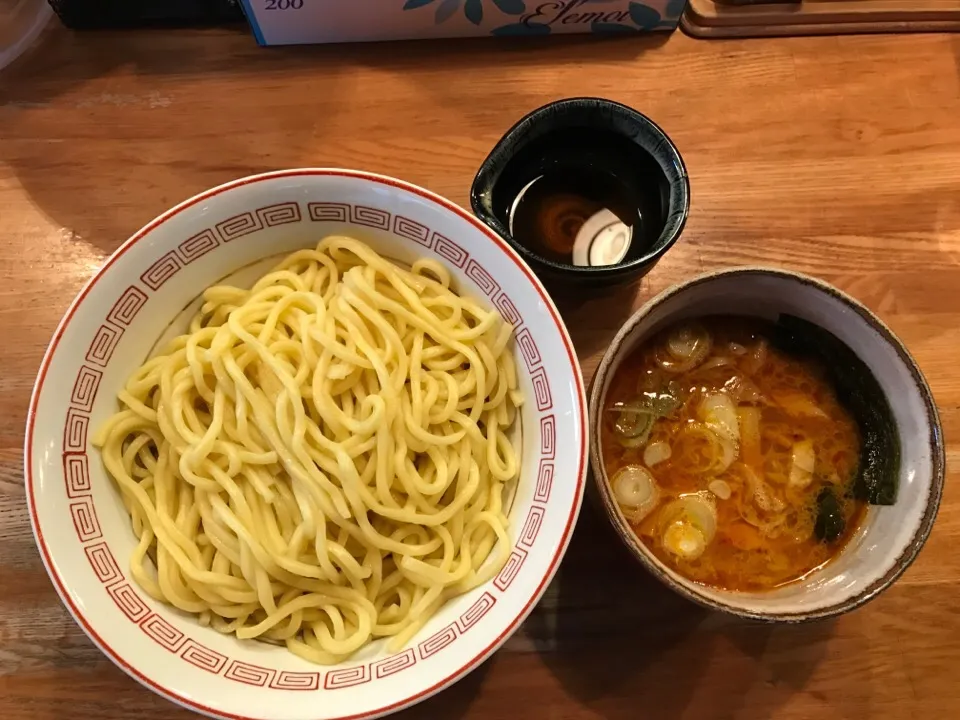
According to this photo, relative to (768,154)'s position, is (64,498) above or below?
below

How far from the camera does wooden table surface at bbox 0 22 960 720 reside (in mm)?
1490

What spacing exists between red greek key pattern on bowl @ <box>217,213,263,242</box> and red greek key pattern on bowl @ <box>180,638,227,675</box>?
71 cm

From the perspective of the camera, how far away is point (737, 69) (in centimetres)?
189

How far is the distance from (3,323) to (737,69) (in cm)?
183

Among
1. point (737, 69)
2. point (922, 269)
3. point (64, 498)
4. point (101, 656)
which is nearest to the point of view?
point (64, 498)

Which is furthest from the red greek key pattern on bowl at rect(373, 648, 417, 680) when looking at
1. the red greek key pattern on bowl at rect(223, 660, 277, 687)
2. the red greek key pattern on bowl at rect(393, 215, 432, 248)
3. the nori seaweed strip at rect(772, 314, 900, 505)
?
the nori seaweed strip at rect(772, 314, 900, 505)

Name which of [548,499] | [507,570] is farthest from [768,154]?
[507,570]

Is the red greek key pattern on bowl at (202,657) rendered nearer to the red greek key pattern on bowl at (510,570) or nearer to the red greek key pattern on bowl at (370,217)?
the red greek key pattern on bowl at (510,570)

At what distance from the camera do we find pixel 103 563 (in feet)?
4.05

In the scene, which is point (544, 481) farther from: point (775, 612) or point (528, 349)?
point (775, 612)

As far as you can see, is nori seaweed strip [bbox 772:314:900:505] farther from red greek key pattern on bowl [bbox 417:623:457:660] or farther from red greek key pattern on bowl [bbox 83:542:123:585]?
red greek key pattern on bowl [bbox 83:542:123:585]

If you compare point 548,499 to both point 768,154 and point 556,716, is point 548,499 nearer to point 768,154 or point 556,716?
point 556,716

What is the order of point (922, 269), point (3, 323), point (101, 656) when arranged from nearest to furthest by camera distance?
1. point (101, 656)
2. point (3, 323)
3. point (922, 269)

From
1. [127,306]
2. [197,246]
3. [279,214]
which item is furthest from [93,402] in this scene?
[279,214]
